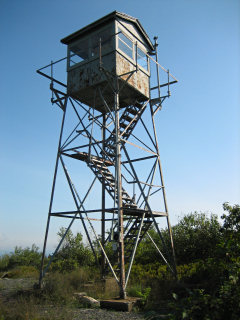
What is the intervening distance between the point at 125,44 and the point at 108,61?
4.55 feet

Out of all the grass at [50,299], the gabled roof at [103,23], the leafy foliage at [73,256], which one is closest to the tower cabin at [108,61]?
the gabled roof at [103,23]

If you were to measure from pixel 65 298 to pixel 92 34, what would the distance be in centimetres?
1177

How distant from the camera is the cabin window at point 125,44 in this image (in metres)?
14.3

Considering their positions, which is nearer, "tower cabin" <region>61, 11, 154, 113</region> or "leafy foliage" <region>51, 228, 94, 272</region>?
"tower cabin" <region>61, 11, 154, 113</region>

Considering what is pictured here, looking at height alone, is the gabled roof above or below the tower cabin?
above

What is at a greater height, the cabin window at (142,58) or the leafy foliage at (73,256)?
the cabin window at (142,58)

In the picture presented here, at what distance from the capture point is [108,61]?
14031 millimetres

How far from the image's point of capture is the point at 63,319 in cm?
827

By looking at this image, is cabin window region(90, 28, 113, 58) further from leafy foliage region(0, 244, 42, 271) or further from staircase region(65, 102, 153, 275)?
leafy foliage region(0, 244, 42, 271)

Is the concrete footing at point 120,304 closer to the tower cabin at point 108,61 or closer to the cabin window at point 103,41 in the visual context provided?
the tower cabin at point 108,61

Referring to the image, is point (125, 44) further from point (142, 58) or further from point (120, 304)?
point (120, 304)

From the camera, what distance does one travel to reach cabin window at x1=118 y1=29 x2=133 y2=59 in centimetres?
1427

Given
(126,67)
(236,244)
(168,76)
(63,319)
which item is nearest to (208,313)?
(236,244)

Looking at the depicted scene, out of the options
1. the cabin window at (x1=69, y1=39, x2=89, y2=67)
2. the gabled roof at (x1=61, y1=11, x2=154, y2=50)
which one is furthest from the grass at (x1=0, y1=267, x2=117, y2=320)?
the gabled roof at (x1=61, y1=11, x2=154, y2=50)
